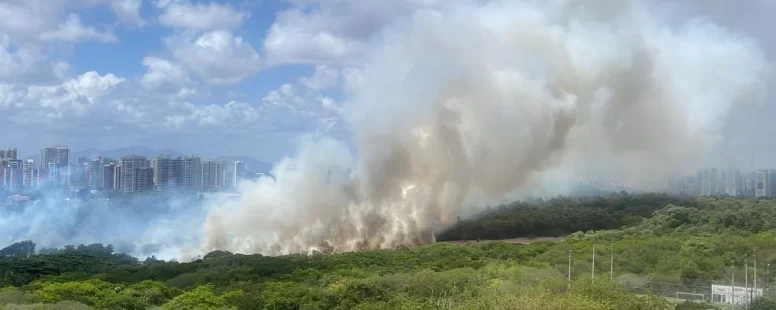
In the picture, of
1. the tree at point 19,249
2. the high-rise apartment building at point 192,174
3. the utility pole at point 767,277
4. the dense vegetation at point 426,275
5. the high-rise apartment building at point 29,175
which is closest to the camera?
the dense vegetation at point 426,275

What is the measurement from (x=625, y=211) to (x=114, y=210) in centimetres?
3703

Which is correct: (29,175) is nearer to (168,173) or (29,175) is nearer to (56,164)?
(56,164)

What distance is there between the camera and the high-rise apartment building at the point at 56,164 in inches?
2724

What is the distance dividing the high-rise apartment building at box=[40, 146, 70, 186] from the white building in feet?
196

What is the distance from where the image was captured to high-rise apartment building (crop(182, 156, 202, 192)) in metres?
71.1

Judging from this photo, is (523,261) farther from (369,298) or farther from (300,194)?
(300,194)

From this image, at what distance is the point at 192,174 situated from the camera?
236 feet

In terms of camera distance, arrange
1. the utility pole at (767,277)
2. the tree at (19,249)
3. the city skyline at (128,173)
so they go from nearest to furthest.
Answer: the utility pole at (767,277) < the tree at (19,249) < the city skyline at (128,173)

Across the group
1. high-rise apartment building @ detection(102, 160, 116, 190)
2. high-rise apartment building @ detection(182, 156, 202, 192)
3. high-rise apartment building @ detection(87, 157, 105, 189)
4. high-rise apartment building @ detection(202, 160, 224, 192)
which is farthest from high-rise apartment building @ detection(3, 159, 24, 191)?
high-rise apartment building @ detection(202, 160, 224, 192)

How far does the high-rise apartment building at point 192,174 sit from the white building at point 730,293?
55172 mm

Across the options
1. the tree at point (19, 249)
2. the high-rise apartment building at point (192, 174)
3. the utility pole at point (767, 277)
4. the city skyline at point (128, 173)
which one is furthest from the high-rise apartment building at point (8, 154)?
the utility pole at point (767, 277)

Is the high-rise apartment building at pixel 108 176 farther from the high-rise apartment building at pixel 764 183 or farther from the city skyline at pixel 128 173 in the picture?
the high-rise apartment building at pixel 764 183

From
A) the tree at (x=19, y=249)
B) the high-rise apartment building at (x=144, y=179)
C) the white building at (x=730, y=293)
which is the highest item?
the high-rise apartment building at (x=144, y=179)

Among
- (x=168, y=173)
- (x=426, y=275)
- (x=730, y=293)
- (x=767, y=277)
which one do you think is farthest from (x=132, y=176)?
(x=730, y=293)
